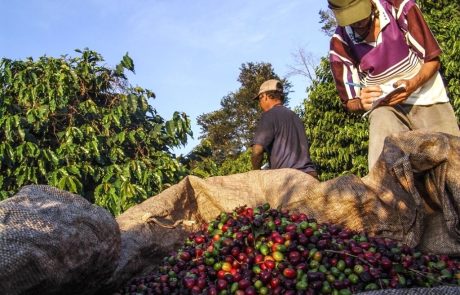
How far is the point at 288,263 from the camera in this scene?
1935 millimetres

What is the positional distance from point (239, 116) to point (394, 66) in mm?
31405

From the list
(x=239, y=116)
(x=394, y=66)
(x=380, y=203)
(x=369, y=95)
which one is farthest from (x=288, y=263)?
(x=239, y=116)

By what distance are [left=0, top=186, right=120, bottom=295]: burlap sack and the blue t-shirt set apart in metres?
2.49

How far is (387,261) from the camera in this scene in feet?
6.27

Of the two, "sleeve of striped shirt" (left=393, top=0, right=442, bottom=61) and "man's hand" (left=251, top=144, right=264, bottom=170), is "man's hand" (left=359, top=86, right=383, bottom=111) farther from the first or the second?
"man's hand" (left=251, top=144, right=264, bottom=170)

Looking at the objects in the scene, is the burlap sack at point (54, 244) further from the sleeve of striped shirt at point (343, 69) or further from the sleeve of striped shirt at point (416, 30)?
the sleeve of striped shirt at point (416, 30)

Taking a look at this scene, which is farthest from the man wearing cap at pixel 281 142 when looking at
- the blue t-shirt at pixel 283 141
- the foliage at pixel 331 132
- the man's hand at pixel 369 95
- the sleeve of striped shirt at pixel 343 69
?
the foliage at pixel 331 132

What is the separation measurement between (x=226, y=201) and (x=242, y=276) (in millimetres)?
777

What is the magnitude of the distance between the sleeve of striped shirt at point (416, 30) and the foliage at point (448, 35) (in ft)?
14.3

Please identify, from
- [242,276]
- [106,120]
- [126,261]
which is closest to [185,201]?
[126,261]

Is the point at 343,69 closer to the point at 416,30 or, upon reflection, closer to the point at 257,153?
the point at 416,30

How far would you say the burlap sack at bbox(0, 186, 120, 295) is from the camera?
1540mm

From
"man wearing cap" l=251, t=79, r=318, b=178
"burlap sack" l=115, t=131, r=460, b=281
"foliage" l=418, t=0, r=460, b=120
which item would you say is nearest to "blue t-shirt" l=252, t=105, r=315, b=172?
"man wearing cap" l=251, t=79, r=318, b=178

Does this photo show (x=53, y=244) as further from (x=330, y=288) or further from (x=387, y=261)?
(x=387, y=261)
